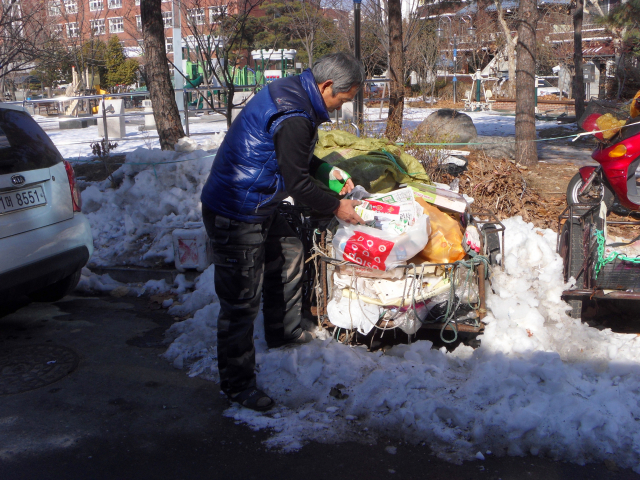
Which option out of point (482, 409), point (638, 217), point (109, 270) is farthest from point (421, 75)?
point (482, 409)

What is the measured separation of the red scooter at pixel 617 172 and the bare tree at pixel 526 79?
8.04 feet

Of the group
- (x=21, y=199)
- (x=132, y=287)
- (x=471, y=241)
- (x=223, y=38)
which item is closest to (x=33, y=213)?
(x=21, y=199)

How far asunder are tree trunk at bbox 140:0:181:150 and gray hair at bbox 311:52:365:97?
17.7 feet

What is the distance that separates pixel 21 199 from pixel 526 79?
7684 mm

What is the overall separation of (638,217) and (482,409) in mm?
4864

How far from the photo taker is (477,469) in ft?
8.92

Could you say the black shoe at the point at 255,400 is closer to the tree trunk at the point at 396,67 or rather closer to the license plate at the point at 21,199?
the license plate at the point at 21,199

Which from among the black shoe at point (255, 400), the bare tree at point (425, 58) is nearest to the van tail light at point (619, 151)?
the black shoe at point (255, 400)

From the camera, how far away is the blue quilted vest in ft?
10.3

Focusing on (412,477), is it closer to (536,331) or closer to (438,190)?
(536,331)

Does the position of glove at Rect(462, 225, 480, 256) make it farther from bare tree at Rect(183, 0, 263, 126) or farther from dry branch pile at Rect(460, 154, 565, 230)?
bare tree at Rect(183, 0, 263, 126)

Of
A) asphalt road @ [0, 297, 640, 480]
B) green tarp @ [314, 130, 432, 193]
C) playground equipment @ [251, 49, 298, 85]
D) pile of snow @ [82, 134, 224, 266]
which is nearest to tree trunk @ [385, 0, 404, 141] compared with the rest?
pile of snow @ [82, 134, 224, 266]

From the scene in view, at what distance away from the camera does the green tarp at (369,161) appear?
13.9ft

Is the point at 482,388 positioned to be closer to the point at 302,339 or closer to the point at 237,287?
the point at 302,339
